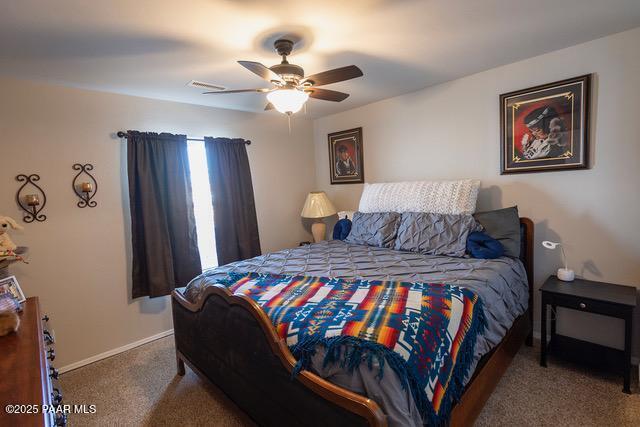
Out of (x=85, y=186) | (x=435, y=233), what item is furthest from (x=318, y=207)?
(x=85, y=186)

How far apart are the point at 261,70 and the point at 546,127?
7.17 ft

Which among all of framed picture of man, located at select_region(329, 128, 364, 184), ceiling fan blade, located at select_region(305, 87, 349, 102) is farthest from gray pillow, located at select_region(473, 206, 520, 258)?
framed picture of man, located at select_region(329, 128, 364, 184)

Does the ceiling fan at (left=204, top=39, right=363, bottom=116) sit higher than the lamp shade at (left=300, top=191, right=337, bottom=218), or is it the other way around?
the ceiling fan at (left=204, top=39, right=363, bottom=116)

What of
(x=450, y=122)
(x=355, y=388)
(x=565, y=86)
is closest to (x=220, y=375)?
(x=355, y=388)

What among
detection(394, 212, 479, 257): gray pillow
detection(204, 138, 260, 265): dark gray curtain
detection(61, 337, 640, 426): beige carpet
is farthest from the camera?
detection(204, 138, 260, 265): dark gray curtain

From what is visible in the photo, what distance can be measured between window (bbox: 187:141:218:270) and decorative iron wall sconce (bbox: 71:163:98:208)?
0.86m

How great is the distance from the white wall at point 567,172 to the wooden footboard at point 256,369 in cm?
224

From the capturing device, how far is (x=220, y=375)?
6.09 feet

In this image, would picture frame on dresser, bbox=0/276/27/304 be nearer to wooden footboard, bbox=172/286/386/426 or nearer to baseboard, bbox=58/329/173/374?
wooden footboard, bbox=172/286/386/426

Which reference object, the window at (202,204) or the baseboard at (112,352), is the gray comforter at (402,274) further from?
the baseboard at (112,352)

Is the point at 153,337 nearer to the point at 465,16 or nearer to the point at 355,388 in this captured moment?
the point at 355,388

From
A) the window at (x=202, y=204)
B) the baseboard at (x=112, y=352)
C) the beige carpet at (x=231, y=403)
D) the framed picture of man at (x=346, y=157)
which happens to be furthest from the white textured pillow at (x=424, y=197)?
the baseboard at (x=112, y=352)

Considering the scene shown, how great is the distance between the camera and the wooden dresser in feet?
2.54

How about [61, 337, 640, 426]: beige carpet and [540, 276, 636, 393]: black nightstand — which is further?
[540, 276, 636, 393]: black nightstand
